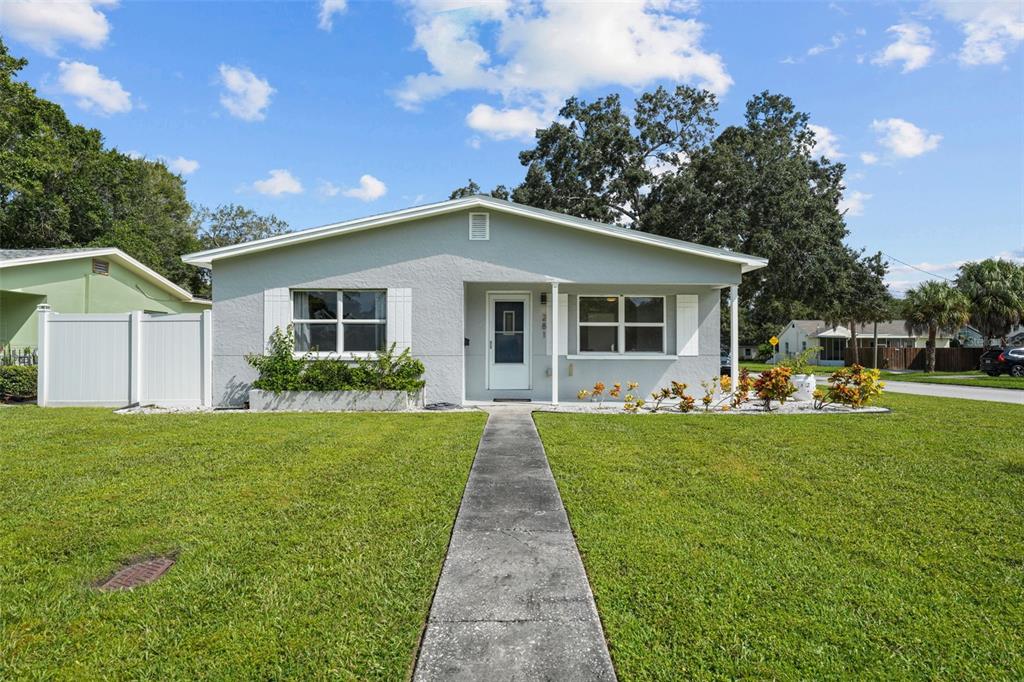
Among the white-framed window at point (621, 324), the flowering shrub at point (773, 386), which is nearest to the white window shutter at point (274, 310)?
the white-framed window at point (621, 324)

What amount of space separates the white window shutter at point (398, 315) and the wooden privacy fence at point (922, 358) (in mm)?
30704

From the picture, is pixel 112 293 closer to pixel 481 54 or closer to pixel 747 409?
pixel 481 54

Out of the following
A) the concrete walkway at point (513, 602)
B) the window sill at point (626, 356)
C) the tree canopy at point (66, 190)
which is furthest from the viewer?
the tree canopy at point (66, 190)

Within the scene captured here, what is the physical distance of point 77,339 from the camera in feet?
33.4

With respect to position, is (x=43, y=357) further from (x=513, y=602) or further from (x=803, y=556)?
(x=803, y=556)

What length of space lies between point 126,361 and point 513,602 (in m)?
10.6

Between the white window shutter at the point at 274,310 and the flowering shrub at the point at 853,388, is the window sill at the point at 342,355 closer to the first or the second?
the white window shutter at the point at 274,310

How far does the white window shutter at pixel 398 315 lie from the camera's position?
10336 mm

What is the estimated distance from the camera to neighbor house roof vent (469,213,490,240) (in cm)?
1041

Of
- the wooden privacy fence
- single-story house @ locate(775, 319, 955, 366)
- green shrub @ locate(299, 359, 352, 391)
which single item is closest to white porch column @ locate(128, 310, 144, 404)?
green shrub @ locate(299, 359, 352, 391)

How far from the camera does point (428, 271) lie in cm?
1041

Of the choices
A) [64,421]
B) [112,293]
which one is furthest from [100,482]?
[112,293]

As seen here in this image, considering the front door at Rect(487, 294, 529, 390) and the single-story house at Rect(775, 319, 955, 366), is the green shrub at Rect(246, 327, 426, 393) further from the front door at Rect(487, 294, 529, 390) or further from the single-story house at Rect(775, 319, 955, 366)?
the single-story house at Rect(775, 319, 955, 366)

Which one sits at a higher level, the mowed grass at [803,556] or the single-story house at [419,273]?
the single-story house at [419,273]
